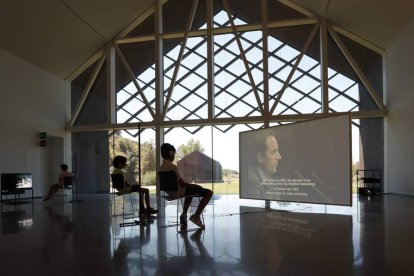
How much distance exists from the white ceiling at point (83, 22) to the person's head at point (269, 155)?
4.94 meters

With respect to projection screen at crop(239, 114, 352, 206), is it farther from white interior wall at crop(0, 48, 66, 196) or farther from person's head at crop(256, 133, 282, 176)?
white interior wall at crop(0, 48, 66, 196)

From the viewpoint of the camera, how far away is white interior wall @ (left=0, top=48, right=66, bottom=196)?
11094 mm

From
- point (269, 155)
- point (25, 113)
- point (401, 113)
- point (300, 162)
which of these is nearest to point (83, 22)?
point (25, 113)

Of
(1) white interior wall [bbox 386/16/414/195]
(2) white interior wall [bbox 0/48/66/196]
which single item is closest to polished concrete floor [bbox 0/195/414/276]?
(1) white interior wall [bbox 386/16/414/195]

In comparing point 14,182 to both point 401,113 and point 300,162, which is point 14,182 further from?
point 401,113

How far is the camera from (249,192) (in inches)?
320

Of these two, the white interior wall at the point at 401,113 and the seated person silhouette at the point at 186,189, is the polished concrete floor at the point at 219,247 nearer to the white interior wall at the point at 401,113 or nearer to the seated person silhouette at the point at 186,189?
the seated person silhouette at the point at 186,189

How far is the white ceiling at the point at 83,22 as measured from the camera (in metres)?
10.1

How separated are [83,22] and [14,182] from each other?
4.97m

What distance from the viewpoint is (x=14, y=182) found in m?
10.0

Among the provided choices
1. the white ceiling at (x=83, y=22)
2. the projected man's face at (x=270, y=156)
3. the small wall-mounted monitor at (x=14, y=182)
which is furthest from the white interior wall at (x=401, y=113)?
the small wall-mounted monitor at (x=14, y=182)

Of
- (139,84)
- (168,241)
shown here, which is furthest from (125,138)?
(168,241)

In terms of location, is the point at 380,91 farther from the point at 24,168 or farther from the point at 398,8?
the point at 24,168

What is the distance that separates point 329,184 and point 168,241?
3.20 meters
